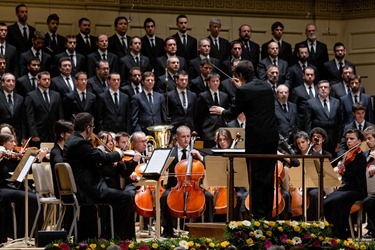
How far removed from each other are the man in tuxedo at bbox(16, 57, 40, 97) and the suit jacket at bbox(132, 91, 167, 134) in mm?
1078

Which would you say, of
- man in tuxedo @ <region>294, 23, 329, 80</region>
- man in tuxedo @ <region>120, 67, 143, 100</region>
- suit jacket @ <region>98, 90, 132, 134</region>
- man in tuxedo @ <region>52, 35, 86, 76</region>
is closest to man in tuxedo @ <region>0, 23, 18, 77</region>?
man in tuxedo @ <region>52, 35, 86, 76</region>

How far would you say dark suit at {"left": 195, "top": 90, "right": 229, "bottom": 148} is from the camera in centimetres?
994

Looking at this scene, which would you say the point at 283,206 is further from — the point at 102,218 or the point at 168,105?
the point at 168,105

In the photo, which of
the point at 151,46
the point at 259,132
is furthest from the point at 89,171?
the point at 151,46

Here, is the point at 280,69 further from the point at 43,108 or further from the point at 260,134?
the point at 260,134

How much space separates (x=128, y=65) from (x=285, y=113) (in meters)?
1.87

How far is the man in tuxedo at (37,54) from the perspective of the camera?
10.1 metres

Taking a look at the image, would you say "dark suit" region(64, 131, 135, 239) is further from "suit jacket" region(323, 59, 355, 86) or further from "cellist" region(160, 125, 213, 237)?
"suit jacket" region(323, 59, 355, 86)

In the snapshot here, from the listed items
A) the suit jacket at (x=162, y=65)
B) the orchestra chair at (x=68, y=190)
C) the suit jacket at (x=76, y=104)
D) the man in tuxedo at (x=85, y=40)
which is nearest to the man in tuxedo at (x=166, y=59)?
the suit jacket at (x=162, y=65)

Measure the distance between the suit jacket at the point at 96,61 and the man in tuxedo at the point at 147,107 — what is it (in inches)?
26.5

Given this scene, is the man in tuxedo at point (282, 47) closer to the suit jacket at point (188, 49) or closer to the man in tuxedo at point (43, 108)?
the suit jacket at point (188, 49)

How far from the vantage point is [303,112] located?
10.5 metres

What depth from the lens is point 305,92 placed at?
10.6 m

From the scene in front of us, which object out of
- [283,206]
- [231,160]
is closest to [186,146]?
[283,206]
